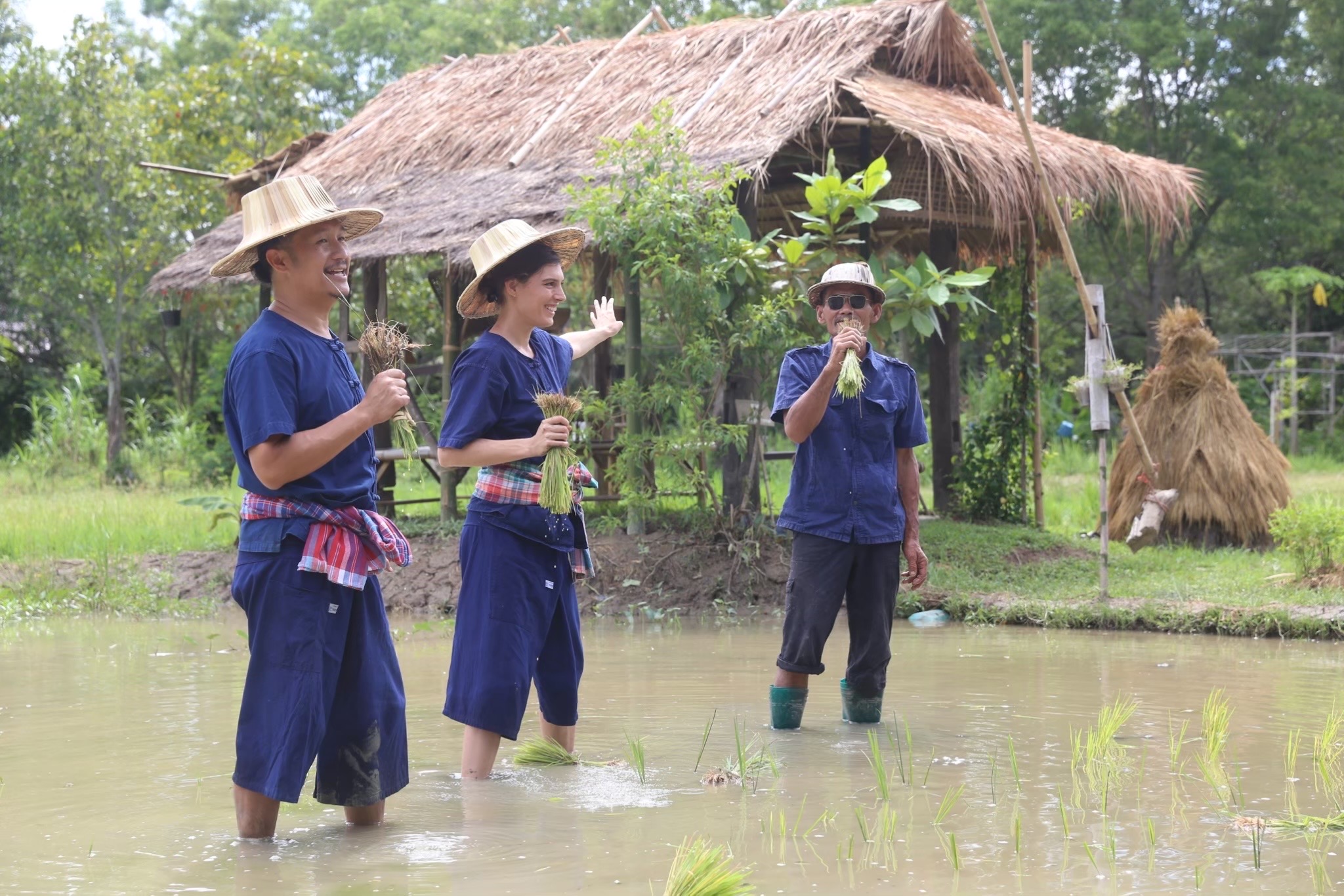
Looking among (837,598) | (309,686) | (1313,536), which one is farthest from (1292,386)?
(309,686)

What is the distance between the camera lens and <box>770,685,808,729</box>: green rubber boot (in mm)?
5820

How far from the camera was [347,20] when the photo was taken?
105ft

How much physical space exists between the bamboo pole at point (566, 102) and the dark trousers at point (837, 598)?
7.63m

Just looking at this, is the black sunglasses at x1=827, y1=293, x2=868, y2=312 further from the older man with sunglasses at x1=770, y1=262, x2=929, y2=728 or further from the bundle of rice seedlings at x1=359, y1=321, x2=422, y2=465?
the bundle of rice seedlings at x1=359, y1=321, x2=422, y2=465

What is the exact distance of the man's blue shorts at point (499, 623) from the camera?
15.5 feet

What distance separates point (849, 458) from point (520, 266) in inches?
→ 59.6

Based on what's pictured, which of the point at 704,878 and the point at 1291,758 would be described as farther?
the point at 1291,758

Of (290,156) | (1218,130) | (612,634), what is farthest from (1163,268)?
(612,634)

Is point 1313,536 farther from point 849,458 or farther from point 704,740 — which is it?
point 704,740

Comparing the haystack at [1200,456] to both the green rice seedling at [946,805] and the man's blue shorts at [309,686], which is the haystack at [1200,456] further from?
the man's blue shorts at [309,686]

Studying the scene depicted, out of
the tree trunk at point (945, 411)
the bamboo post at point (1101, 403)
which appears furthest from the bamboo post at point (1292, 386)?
the bamboo post at point (1101, 403)

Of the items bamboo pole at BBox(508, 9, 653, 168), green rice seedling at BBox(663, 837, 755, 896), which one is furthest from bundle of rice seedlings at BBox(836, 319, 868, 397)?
bamboo pole at BBox(508, 9, 653, 168)

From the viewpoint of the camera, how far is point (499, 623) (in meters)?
4.73

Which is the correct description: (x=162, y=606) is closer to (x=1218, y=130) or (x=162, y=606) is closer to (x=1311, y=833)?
(x=1311, y=833)
